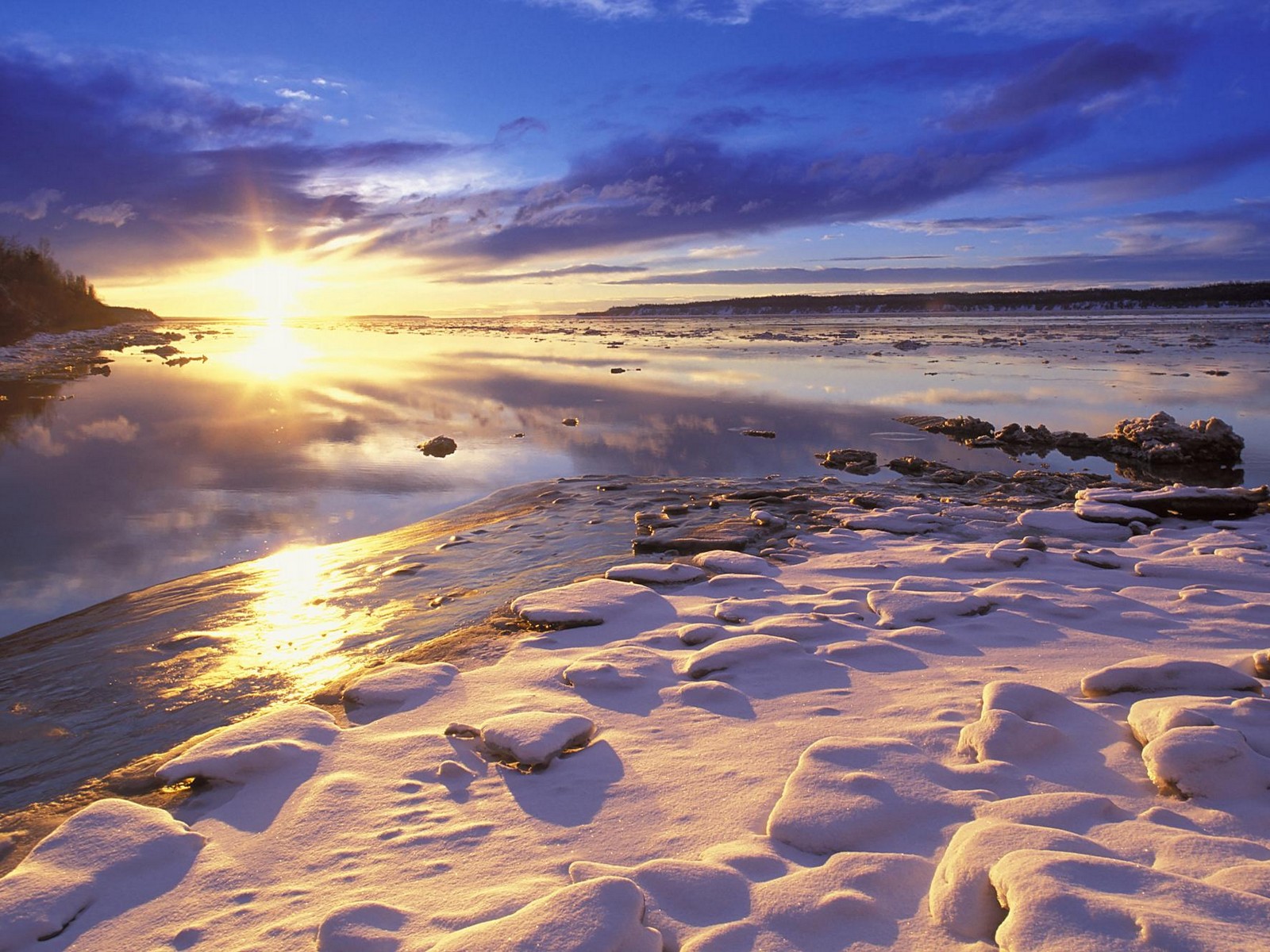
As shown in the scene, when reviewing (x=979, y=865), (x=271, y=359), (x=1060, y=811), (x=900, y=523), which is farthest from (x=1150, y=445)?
(x=271, y=359)

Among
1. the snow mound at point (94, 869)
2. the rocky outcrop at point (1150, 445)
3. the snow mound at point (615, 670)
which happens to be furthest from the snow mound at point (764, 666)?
the rocky outcrop at point (1150, 445)

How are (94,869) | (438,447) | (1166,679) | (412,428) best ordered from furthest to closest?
(412,428)
(438,447)
(1166,679)
(94,869)

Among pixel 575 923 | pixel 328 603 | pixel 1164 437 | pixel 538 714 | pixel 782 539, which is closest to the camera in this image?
pixel 575 923

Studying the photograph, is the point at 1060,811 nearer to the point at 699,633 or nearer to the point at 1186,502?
the point at 699,633

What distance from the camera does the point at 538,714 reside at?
3314 millimetres

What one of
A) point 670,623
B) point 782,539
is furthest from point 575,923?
point 782,539

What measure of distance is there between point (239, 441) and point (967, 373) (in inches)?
816

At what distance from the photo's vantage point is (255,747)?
10.2ft

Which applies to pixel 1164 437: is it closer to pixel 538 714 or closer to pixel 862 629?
pixel 862 629

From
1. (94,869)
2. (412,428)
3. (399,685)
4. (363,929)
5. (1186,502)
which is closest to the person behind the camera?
(363,929)

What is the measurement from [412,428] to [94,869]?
1209cm

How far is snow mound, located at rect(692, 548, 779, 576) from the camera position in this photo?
562cm

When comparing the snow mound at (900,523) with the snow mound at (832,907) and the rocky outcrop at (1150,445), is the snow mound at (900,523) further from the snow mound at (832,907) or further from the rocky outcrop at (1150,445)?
the rocky outcrop at (1150,445)

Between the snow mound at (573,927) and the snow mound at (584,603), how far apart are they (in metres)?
2.50
